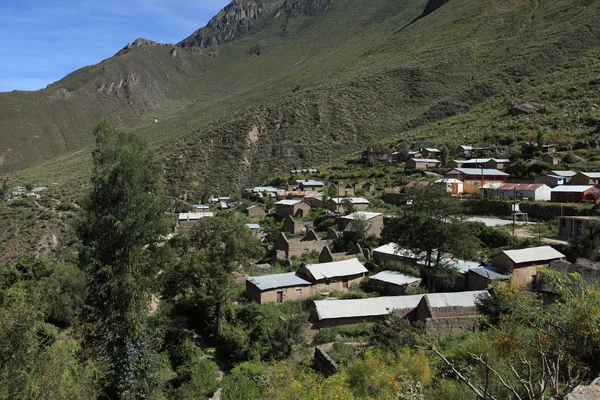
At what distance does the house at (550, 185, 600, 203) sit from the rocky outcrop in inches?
1320

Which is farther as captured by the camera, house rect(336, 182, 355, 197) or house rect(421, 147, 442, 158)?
house rect(421, 147, 442, 158)

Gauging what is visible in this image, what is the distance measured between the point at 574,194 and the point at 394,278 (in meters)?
17.8

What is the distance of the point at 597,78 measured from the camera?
65.5m

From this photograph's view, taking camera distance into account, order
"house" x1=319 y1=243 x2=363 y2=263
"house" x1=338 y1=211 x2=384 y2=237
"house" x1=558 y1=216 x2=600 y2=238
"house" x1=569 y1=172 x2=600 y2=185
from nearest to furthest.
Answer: "house" x1=558 y1=216 x2=600 y2=238
"house" x1=319 y1=243 x2=363 y2=263
"house" x1=338 y1=211 x2=384 y2=237
"house" x1=569 y1=172 x2=600 y2=185

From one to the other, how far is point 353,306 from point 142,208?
9.19 meters

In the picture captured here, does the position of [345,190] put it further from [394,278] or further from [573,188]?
[394,278]

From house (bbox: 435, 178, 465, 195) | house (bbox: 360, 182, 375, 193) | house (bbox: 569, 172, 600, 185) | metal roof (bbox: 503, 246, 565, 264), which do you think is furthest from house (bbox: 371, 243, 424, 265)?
house (bbox: 360, 182, 375, 193)

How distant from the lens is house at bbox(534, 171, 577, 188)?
36.6m

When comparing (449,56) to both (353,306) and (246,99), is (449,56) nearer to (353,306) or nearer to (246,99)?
(246,99)

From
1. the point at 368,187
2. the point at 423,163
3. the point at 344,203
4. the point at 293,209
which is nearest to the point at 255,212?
the point at 293,209

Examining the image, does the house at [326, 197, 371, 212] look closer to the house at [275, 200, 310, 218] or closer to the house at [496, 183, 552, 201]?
the house at [275, 200, 310, 218]

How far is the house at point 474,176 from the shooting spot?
40.9m

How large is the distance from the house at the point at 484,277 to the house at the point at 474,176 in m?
20.6

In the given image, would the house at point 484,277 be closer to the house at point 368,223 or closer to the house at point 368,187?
the house at point 368,223
